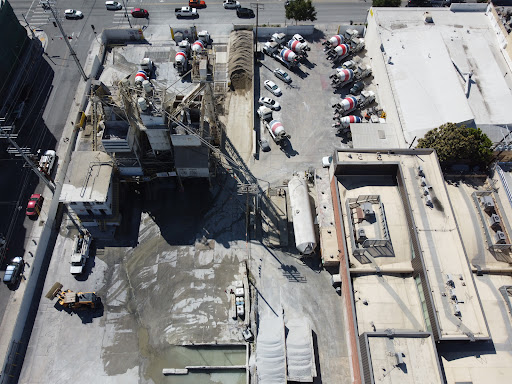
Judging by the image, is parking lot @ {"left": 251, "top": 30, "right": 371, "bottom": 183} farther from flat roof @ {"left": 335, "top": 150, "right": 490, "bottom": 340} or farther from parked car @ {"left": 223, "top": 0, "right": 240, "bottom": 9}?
parked car @ {"left": 223, "top": 0, "right": 240, "bottom": 9}

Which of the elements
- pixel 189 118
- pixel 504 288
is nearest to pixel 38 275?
pixel 189 118

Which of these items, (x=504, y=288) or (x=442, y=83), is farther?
(x=442, y=83)

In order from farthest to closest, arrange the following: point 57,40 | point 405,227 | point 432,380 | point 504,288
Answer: point 57,40, point 405,227, point 504,288, point 432,380

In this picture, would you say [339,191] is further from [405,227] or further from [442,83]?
[442,83]

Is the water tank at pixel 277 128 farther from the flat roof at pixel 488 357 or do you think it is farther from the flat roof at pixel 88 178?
the flat roof at pixel 488 357

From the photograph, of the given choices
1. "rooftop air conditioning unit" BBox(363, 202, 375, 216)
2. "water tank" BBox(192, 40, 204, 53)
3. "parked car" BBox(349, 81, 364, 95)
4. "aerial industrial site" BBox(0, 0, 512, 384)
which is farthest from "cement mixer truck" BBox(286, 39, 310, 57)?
"rooftop air conditioning unit" BBox(363, 202, 375, 216)

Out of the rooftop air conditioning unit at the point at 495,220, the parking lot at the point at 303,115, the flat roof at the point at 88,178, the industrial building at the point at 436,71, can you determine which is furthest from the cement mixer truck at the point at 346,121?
the flat roof at the point at 88,178
